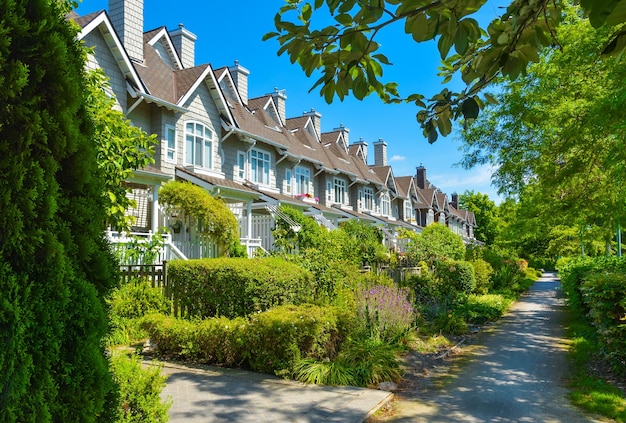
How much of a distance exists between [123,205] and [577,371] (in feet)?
24.3

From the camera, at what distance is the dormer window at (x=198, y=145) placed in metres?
20.8

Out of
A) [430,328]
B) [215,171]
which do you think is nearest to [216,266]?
[430,328]

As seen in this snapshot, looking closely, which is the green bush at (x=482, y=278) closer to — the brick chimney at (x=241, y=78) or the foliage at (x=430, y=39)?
the brick chimney at (x=241, y=78)

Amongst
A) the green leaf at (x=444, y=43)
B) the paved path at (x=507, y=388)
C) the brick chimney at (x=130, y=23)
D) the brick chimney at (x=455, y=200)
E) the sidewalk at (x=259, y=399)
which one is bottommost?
the paved path at (x=507, y=388)

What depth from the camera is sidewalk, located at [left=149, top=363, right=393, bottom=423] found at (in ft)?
17.4

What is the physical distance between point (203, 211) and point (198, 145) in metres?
4.78

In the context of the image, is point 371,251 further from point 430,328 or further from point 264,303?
point 264,303

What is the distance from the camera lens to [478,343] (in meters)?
10.7

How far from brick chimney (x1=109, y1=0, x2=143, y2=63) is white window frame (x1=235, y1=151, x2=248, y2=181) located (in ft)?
21.2

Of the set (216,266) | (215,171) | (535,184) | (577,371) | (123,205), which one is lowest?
(577,371)

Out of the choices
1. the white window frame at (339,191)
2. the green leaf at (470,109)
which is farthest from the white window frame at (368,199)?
the green leaf at (470,109)

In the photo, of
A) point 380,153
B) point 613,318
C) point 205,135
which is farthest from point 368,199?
point 613,318

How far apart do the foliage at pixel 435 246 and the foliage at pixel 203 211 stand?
9.15m

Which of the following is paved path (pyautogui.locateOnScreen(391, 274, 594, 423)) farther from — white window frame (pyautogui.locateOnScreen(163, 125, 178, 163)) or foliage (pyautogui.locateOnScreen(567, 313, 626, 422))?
white window frame (pyautogui.locateOnScreen(163, 125, 178, 163))
